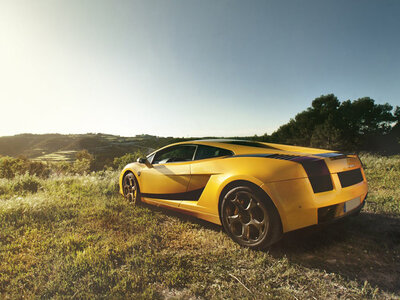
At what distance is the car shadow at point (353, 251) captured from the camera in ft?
7.25

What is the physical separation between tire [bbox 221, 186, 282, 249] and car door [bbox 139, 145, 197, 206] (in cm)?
84

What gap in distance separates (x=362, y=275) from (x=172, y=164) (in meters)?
2.71

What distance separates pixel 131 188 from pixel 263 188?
3.08m

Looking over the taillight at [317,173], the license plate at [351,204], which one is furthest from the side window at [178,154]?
the license plate at [351,204]

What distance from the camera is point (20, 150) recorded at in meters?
65.0

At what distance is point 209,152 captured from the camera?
11.0 ft

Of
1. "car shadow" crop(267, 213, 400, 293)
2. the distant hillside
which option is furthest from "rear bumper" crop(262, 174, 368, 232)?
the distant hillside

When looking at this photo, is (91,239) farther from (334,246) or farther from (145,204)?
(334,246)

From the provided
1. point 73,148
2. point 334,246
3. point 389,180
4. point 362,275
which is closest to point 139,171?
point 334,246

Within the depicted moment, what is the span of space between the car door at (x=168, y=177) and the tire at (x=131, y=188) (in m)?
0.20

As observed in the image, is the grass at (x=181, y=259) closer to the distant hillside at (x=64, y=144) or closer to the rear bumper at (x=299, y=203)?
the rear bumper at (x=299, y=203)

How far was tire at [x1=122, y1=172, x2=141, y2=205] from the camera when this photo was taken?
4.46 metres

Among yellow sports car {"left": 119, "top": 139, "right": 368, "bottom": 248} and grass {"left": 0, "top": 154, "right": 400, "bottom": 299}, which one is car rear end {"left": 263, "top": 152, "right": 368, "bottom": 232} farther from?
grass {"left": 0, "top": 154, "right": 400, "bottom": 299}

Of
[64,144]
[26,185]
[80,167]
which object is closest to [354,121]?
[80,167]
